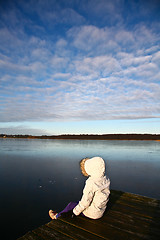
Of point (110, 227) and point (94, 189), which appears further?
point (110, 227)

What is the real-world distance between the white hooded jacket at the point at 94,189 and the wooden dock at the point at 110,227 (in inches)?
12.5

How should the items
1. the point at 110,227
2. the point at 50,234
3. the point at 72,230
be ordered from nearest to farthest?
Answer: the point at 50,234 < the point at 72,230 < the point at 110,227

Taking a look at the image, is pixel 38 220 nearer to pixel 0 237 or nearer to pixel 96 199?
pixel 0 237

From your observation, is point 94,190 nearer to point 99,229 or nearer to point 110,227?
point 99,229

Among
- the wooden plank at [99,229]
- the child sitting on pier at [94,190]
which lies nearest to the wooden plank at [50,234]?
the wooden plank at [99,229]

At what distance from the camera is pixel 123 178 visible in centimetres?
1099

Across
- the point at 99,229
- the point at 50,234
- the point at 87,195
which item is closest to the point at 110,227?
the point at 99,229

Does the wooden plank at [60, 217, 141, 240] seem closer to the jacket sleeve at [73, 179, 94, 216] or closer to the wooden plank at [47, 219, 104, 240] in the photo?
the wooden plank at [47, 219, 104, 240]

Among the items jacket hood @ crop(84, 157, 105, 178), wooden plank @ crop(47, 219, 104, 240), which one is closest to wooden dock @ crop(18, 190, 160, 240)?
wooden plank @ crop(47, 219, 104, 240)

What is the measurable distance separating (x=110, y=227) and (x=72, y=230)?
2.98ft

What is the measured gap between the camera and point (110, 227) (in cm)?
351

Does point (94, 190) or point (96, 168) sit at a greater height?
point (96, 168)

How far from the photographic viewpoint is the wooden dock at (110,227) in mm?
3215

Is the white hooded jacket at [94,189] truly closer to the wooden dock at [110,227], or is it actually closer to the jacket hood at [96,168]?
the jacket hood at [96,168]
